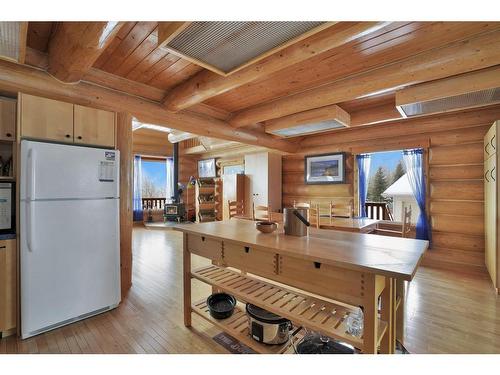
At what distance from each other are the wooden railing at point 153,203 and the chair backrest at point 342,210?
6.13 metres

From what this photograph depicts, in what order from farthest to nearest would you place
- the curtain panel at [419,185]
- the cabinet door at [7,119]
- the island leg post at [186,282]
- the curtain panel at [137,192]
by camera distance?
the curtain panel at [137,192], the curtain panel at [419,185], the island leg post at [186,282], the cabinet door at [7,119]

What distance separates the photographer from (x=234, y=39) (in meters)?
1.58

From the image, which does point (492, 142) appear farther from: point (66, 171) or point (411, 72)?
point (66, 171)

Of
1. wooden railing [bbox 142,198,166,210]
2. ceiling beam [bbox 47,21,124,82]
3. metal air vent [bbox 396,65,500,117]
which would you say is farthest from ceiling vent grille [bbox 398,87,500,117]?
wooden railing [bbox 142,198,166,210]

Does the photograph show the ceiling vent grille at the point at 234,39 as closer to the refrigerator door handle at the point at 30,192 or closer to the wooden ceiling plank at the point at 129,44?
the wooden ceiling plank at the point at 129,44

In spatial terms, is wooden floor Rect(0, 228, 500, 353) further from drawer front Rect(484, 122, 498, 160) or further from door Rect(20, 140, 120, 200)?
drawer front Rect(484, 122, 498, 160)

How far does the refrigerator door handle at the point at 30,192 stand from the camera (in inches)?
71.8

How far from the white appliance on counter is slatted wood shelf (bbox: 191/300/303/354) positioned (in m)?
0.99

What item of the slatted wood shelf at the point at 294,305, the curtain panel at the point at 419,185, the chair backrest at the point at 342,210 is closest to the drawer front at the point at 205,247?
A: the slatted wood shelf at the point at 294,305

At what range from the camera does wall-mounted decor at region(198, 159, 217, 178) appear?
24.6 feet

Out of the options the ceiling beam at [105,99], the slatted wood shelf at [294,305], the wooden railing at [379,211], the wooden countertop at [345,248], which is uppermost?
the ceiling beam at [105,99]

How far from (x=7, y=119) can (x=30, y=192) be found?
2.35 feet

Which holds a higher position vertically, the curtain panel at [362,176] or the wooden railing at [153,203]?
the curtain panel at [362,176]

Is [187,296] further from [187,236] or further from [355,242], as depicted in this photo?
[355,242]
